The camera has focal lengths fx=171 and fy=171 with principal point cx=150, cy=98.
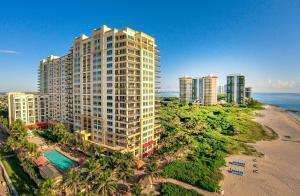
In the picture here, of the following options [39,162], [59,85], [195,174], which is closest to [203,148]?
[195,174]

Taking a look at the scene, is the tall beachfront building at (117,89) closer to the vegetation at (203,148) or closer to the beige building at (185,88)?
the vegetation at (203,148)

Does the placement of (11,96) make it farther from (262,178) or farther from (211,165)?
(262,178)

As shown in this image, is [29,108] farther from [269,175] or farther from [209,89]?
[209,89]

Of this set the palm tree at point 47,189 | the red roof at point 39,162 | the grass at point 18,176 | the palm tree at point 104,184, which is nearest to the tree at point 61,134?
the red roof at point 39,162

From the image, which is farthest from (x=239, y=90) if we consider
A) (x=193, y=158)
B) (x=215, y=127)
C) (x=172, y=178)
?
(x=172, y=178)

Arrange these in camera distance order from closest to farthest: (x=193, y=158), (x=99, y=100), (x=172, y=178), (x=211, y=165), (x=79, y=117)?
(x=172, y=178) < (x=211, y=165) < (x=193, y=158) < (x=99, y=100) < (x=79, y=117)

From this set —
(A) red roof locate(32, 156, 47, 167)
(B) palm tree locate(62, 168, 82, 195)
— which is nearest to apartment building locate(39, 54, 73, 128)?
(A) red roof locate(32, 156, 47, 167)
